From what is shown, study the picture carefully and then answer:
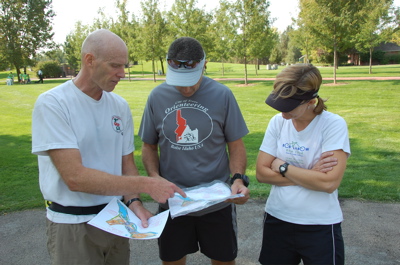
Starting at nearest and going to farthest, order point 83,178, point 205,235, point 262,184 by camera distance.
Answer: point 83,178
point 205,235
point 262,184

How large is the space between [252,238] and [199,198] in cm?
197

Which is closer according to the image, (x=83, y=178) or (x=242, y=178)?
(x=83, y=178)

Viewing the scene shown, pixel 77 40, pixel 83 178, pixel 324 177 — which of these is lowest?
pixel 324 177

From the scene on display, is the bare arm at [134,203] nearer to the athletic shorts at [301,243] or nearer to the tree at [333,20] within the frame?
the athletic shorts at [301,243]

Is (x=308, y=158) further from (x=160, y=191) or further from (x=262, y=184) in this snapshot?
(x=262, y=184)

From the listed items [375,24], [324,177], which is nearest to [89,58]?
[324,177]

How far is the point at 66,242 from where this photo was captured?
7.09 ft

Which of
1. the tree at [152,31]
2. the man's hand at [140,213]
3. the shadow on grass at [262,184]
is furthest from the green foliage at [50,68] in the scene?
the man's hand at [140,213]

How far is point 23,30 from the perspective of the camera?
4266 centimetres

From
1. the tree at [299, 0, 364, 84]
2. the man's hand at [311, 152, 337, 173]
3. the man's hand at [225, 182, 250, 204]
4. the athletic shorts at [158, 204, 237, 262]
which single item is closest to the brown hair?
the man's hand at [311, 152, 337, 173]

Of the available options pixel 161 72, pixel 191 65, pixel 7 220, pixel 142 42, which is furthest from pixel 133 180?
pixel 161 72

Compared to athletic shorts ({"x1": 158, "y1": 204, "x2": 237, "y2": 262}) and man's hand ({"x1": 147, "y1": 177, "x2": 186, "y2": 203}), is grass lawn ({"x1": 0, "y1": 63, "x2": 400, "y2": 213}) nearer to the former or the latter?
athletic shorts ({"x1": 158, "y1": 204, "x2": 237, "y2": 262})

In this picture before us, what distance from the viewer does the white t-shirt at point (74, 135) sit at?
2.01 metres

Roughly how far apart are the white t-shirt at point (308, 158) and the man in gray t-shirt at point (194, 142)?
31cm
